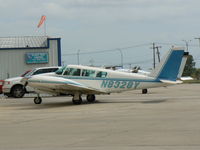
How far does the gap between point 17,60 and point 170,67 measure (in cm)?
2154

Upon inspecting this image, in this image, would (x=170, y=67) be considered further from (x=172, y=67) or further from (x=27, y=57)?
(x=27, y=57)

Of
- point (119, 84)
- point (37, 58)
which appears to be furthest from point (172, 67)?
point (37, 58)

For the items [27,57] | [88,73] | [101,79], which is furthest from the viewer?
[27,57]

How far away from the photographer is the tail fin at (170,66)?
19750mm

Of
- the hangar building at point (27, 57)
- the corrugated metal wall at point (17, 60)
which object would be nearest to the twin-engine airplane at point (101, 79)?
the hangar building at point (27, 57)

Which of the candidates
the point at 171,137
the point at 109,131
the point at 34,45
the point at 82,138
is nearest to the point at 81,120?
the point at 109,131

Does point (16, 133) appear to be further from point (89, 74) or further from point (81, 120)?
point (89, 74)

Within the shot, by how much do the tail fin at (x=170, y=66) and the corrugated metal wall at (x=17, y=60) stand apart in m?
20.1

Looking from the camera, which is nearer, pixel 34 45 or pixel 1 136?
pixel 1 136

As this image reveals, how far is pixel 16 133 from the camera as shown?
35.7ft

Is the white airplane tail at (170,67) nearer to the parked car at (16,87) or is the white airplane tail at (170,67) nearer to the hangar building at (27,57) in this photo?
the parked car at (16,87)

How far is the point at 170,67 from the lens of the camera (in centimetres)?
1986

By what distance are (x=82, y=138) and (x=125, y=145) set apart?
1397 mm

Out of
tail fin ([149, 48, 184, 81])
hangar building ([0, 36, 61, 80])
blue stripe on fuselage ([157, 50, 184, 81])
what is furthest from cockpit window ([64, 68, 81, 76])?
hangar building ([0, 36, 61, 80])
